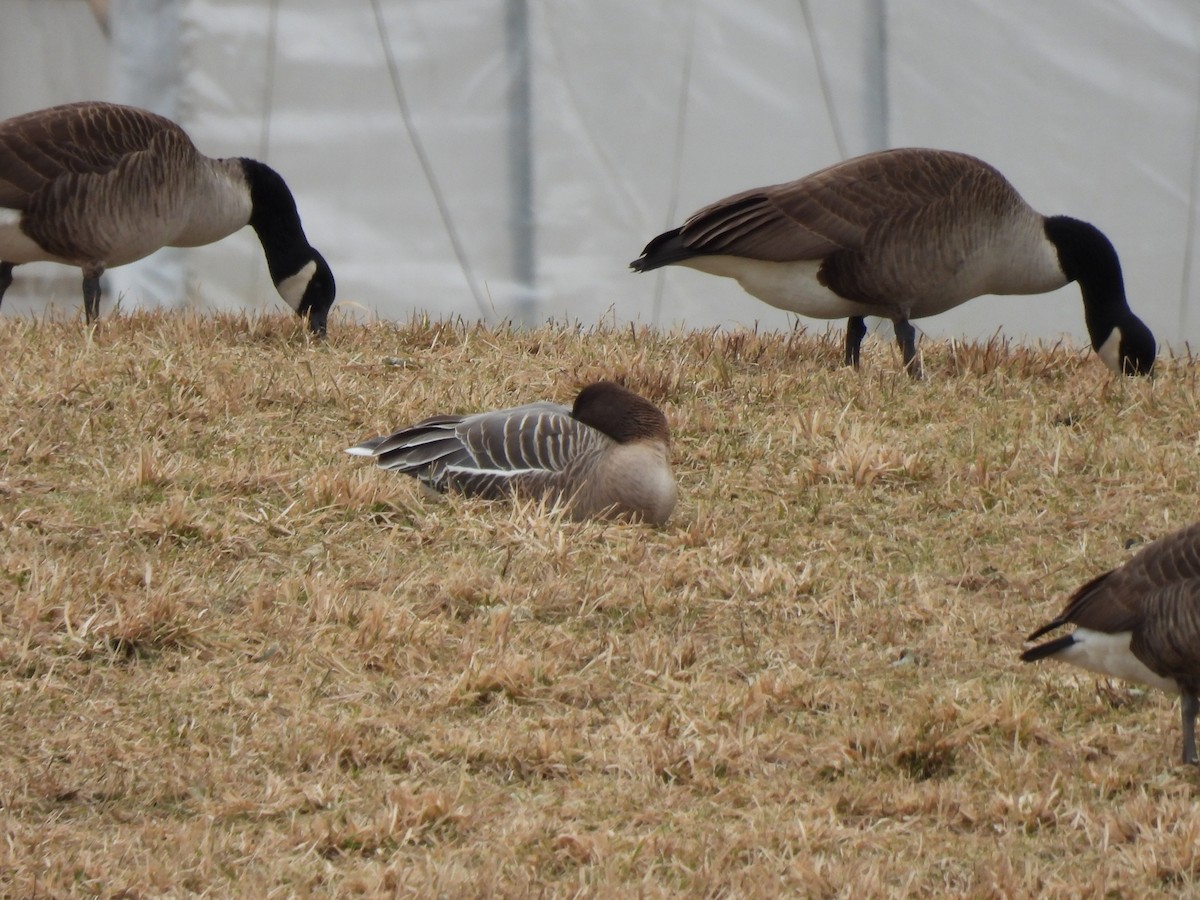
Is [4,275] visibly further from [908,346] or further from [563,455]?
[908,346]

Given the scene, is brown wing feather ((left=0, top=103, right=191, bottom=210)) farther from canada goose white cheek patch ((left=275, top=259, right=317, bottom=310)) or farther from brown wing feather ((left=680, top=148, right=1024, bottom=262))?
brown wing feather ((left=680, top=148, right=1024, bottom=262))

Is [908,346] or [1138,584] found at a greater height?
[1138,584]

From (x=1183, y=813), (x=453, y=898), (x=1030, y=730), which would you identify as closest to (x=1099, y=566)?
(x=1030, y=730)

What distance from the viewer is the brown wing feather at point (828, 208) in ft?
24.8

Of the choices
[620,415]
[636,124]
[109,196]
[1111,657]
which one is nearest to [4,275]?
[109,196]

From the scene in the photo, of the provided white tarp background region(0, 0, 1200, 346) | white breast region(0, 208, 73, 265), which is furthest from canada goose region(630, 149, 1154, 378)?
white breast region(0, 208, 73, 265)

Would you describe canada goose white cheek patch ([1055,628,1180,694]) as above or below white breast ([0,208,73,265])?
above

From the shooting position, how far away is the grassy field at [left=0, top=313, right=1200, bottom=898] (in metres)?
3.62

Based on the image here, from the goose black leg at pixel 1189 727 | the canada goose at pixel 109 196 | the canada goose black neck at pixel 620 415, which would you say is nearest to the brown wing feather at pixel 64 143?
the canada goose at pixel 109 196

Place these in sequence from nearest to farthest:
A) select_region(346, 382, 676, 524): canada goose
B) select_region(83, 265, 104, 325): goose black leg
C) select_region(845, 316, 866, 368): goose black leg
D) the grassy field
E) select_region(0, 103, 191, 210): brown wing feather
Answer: the grassy field, select_region(346, 382, 676, 524): canada goose, select_region(845, 316, 866, 368): goose black leg, select_region(0, 103, 191, 210): brown wing feather, select_region(83, 265, 104, 325): goose black leg

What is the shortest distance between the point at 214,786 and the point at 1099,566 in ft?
9.50

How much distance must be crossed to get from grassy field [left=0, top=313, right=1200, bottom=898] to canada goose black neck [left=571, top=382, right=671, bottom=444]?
355 millimetres

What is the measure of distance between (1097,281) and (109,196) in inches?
193

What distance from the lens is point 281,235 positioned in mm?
9102
